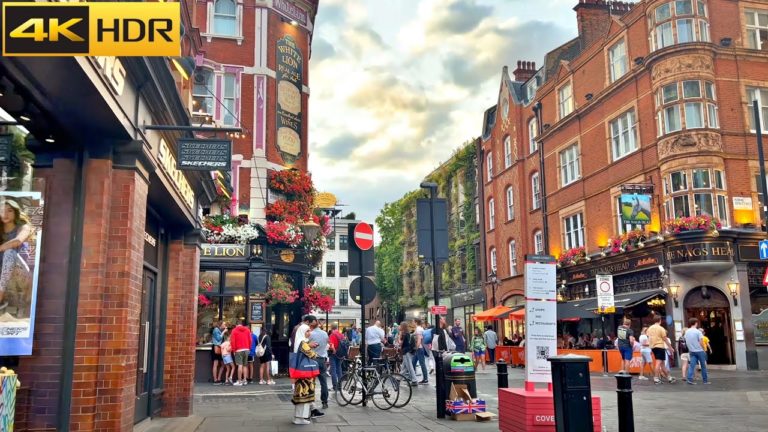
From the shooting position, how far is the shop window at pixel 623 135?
28062 mm

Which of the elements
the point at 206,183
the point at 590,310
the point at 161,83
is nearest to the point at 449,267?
the point at 590,310

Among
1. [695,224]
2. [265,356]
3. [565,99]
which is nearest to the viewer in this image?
[265,356]

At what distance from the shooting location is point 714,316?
2480cm

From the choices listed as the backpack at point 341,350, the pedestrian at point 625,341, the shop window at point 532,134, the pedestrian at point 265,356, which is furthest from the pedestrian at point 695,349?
the shop window at point 532,134

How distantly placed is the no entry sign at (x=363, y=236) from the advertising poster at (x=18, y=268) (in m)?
7.41

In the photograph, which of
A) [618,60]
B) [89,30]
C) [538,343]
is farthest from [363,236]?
[618,60]

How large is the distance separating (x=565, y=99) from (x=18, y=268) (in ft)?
101

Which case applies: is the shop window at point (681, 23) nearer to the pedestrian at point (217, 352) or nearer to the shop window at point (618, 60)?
the shop window at point (618, 60)

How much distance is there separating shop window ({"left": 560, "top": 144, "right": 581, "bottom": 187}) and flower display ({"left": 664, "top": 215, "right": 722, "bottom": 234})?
844cm

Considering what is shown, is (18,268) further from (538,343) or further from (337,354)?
(337,354)

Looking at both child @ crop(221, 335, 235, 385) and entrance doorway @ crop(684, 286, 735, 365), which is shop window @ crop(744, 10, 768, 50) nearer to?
entrance doorway @ crop(684, 286, 735, 365)

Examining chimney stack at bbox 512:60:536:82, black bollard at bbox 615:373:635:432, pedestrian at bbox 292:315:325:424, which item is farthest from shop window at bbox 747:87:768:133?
black bollard at bbox 615:373:635:432

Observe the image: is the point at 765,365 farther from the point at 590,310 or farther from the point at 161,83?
the point at 161,83

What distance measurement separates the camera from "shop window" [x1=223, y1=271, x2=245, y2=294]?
21.7 metres
